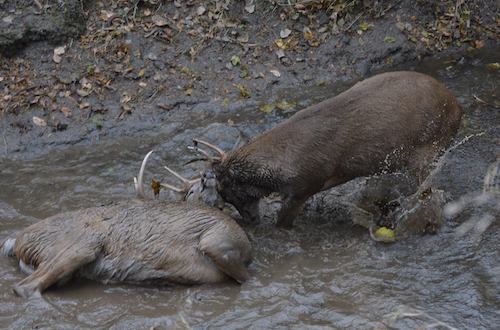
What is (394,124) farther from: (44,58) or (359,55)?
(44,58)

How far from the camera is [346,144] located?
7297 millimetres

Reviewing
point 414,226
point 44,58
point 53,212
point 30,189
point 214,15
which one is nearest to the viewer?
point 414,226

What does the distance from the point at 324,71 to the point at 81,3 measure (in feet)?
11.6

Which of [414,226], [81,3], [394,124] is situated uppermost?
[81,3]

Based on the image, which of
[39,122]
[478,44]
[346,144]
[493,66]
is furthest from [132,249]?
[478,44]

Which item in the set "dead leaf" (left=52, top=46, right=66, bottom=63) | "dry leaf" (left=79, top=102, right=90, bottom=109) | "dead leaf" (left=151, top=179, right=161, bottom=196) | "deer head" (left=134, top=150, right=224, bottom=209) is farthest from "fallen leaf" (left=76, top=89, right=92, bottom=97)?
"deer head" (left=134, top=150, right=224, bottom=209)

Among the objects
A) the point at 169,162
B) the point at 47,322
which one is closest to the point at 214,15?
the point at 169,162

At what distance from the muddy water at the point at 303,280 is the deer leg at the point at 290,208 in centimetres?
16

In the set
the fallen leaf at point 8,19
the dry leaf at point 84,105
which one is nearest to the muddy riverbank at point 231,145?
the dry leaf at point 84,105

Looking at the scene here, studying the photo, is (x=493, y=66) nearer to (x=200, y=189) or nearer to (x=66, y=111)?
(x=200, y=189)

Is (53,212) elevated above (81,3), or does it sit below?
below

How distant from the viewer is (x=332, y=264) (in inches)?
266

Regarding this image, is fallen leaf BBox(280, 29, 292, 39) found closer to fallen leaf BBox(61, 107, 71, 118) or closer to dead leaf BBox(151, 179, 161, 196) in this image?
fallen leaf BBox(61, 107, 71, 118)

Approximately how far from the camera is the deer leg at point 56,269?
6.18 metres
